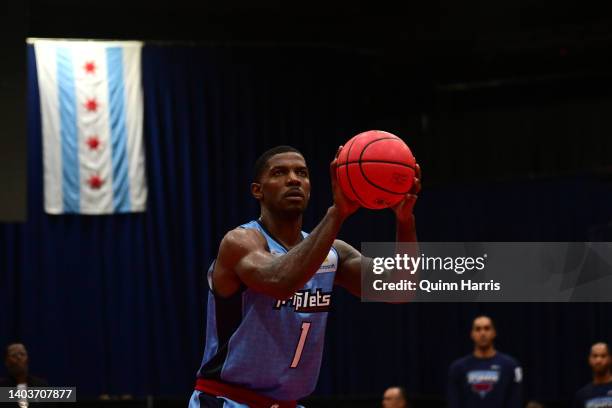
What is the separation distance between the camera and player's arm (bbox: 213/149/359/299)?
173 inches

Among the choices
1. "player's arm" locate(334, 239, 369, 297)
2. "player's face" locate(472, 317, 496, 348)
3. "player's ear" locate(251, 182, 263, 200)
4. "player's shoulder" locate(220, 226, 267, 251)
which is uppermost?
"player's ear" locate(251, 182, 263, 200)

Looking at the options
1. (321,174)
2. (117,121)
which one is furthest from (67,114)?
(321,174)

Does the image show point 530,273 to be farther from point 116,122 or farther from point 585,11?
point 116,122

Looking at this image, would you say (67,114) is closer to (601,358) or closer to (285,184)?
(601,358)

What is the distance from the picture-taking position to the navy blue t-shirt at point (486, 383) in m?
10.4

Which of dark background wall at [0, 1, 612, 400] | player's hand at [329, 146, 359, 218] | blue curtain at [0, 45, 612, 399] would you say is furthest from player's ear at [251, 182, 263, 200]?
blue curtain at [0, 45, 612, 399]

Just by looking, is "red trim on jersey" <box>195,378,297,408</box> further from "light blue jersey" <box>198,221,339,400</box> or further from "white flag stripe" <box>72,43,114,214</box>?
"white flag stripe" <box>72,43,114,214</box>

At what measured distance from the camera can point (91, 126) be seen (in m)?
13.5

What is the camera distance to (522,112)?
557 inches

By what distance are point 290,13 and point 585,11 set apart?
4.10 metres

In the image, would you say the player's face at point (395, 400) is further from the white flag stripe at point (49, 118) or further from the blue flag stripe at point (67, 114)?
the white flag stripe at point (49, 118)

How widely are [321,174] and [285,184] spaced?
922 centimetres

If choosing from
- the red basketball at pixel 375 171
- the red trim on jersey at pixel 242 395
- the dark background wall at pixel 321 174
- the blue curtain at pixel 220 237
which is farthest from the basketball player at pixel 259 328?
the blue curtain at pixel 220 237

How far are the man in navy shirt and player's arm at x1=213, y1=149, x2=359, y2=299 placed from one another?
594cm
